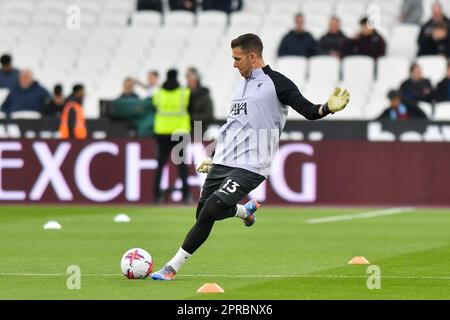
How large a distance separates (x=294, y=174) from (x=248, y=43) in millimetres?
12043

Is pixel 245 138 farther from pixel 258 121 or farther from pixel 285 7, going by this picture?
pixel 285 7

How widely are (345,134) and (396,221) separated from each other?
4.31m

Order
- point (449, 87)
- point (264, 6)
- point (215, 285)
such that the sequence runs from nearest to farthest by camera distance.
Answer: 1. point (215, 285)
2. point (449, 87)
3. point (264, 6)

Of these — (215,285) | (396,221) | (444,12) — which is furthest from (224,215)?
(444,12)

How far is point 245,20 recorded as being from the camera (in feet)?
95.6

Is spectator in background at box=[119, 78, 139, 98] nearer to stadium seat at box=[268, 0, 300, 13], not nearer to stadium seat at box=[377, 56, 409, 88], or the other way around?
stadium seat at box=[377, 56, 409, 88]

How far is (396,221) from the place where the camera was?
66.1ft

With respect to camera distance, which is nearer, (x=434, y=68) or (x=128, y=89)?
(x=128, y=89)

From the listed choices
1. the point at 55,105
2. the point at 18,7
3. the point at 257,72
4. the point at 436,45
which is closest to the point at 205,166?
the point at 257,72

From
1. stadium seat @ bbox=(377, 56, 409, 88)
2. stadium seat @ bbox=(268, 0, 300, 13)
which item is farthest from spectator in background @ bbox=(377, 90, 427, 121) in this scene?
stadium seat @ bbox=(268, 0, 300, 13)

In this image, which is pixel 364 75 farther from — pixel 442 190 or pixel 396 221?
pixel 396 221

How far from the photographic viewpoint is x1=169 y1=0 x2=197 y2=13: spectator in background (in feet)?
99.3

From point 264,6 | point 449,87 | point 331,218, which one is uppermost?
point 264,6

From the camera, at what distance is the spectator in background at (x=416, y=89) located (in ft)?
83.3
